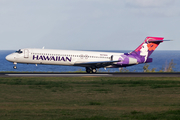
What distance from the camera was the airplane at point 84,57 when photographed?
4247cm

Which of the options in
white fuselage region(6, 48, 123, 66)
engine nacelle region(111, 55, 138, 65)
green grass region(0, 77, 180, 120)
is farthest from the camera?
engine nacelle region(111, 55, 138, 65)

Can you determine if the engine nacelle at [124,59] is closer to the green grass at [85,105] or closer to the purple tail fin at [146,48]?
the purple tail fin at [146,48]

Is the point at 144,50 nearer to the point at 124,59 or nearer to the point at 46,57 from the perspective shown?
the point at 124,59

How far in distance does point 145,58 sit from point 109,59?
20.7 feet

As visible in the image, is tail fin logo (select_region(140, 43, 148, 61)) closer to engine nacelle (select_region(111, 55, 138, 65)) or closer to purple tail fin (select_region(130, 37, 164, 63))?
purple tail fin (select_region(130, 37, 164, 63))

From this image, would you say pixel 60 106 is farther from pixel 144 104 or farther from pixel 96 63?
pixel 96 63

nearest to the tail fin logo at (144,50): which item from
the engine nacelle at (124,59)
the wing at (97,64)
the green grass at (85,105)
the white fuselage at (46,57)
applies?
the engine nacelle at (124,59)

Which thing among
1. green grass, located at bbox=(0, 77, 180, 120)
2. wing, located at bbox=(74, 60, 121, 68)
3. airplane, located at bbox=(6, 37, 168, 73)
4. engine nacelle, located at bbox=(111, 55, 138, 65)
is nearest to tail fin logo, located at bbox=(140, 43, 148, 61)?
airplane, located at bbox=(6, 37, 168, 73)

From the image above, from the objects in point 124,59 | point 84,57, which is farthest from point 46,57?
point 124,59

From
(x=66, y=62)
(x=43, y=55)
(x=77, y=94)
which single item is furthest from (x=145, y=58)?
(x=77, y=94)

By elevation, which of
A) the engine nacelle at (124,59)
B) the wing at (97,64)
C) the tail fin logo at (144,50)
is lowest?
the wing at (97,64)

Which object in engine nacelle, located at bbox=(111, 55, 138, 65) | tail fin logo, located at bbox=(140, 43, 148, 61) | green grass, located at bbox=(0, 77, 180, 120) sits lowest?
green grass, located at bbox=(0, 77, 180, 120)

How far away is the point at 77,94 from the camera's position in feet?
73.5

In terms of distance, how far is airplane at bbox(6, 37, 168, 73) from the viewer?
42.5m
